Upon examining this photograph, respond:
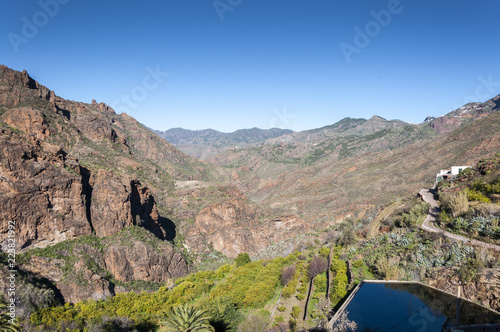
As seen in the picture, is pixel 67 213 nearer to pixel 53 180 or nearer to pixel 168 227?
pixel 53 180

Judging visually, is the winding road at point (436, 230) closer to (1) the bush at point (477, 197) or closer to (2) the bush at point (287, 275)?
(1) the bush at point (477, 197)

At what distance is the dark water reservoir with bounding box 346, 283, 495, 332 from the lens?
994 centimetres

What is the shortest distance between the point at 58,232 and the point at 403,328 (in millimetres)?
45959

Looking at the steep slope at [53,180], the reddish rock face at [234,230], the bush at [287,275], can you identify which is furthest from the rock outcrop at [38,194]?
the bush at [287,275]

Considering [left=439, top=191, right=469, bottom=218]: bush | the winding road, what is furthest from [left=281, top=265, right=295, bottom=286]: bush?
[left=439, top=191, right=469, bottom=218]: bush

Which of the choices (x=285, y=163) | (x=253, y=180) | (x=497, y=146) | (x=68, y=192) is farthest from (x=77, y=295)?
(x=285, y=163)

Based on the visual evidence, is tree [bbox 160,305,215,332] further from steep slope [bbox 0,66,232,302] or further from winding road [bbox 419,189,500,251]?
steep slope [bbox 0,66,232,302]

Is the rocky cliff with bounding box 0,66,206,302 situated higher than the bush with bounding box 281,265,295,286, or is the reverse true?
the rocky cliff with bounding box 0,66,206,302

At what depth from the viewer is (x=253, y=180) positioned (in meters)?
170

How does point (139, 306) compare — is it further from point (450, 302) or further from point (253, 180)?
point (253, 180)

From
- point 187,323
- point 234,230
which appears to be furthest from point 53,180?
point 234,230

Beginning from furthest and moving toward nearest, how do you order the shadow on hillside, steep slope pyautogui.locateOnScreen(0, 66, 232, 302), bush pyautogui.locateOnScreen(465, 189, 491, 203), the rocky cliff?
1. the shadow on hillside
2. the rocky cliff
3. steep slope pyautogui.locateOnScreen(0, 66, 232, 302)
4. bush pyautogui.locateOnScreen(465, 189, 491, 203)

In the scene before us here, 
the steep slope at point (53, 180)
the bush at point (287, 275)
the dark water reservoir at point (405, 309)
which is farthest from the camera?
the steep slope at point (53, 180)

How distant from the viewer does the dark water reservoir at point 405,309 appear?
9.94 m
